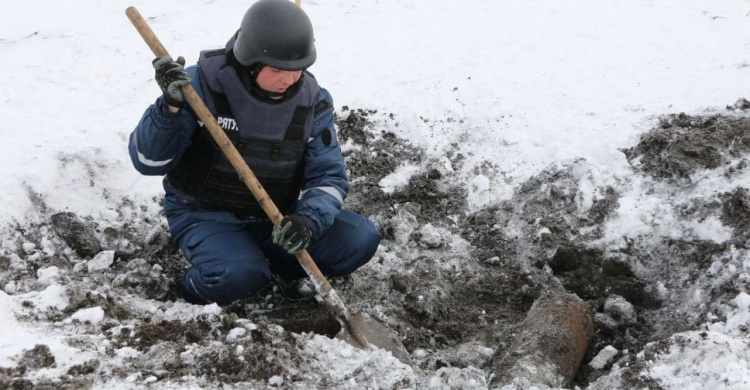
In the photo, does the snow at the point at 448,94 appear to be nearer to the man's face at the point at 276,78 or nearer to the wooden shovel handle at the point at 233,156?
the wooden shovel handle at the point at 233,156

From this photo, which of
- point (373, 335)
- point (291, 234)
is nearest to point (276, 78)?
point (291, 234)

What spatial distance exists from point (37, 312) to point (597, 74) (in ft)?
15.4

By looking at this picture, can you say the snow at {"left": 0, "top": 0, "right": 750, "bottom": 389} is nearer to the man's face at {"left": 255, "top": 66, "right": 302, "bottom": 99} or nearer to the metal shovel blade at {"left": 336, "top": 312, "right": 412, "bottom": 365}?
the metal shovel blade at {"left": 336, "top": 312, "right": 412, "bottom": 365}

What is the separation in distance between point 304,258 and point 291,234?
205mm

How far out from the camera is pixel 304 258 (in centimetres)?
366

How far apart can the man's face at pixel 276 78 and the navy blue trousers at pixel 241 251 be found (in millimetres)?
840

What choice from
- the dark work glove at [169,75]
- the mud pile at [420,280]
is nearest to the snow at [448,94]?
the mud pile at [420,280]

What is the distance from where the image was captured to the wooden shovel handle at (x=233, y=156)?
327 cm

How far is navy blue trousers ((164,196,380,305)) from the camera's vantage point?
3.73m

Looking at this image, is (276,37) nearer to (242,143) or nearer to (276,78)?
(276,78)

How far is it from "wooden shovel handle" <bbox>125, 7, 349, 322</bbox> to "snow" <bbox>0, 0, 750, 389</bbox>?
18.6 inches

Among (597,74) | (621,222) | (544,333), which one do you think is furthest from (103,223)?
(597,74)

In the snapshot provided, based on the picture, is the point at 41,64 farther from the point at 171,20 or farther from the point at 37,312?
the point at 37,312

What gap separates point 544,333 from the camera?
3.50 metres
